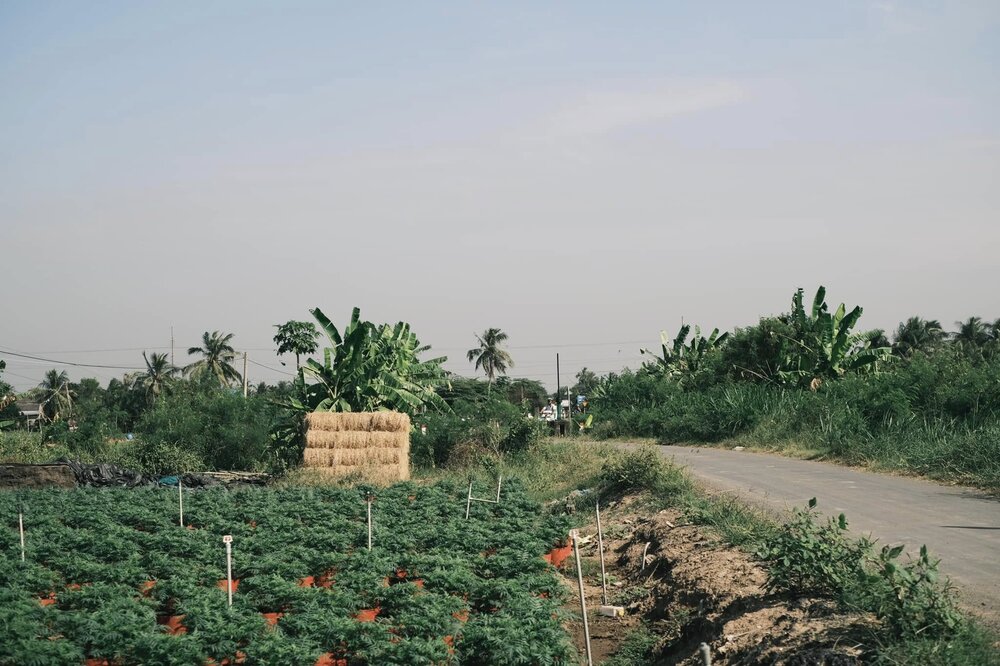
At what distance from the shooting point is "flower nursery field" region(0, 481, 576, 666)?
899 cm

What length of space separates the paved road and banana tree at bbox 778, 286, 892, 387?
9052 mm

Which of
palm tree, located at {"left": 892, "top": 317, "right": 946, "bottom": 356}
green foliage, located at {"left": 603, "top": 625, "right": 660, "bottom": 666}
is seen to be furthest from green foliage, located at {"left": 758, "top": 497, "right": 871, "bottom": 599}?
palm tree, located at {"left": 892, "top": 317, "right": 946, "bottom": 356}

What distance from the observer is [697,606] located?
419 inches

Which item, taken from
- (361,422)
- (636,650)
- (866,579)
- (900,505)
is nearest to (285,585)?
(636,650)

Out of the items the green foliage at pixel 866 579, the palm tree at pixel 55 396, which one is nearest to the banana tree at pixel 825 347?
the green foliage at pixel 866 579

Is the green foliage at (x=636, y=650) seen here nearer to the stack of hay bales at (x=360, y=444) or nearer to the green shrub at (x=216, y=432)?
the stack of hay bales at (x=360, y=444)

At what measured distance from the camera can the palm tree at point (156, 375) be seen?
7194 centimetres

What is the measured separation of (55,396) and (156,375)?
11.0m

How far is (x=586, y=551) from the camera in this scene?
1598 cm

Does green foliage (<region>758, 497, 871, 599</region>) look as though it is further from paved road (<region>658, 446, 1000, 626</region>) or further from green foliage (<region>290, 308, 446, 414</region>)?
green foliage (<region>290, 308, 446, 414</region>)

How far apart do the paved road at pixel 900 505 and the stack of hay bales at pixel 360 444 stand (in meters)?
8.05

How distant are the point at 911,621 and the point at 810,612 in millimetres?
1342

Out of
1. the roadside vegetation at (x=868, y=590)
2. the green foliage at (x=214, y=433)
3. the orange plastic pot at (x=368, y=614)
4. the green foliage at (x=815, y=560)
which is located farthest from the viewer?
the green foliage at (x=214, y=433)

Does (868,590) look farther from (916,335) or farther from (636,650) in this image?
(916,335)
